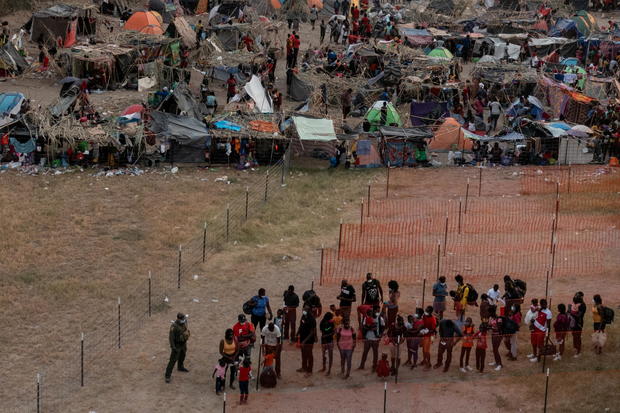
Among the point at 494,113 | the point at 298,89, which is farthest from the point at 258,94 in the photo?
the point at 494,113

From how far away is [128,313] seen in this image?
22172 millimetres

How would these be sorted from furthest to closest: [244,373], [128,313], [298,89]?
1. [298,89]
2. [128,313]
3. [244,373]

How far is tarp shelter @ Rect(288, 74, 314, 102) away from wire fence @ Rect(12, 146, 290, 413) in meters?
8.84

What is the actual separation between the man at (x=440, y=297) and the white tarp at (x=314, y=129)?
11.3 metres

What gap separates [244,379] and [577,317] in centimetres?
639

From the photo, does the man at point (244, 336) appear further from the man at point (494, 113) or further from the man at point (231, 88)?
the man at point (494, 113)

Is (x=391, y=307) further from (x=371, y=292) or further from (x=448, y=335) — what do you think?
(x=448, y=335)

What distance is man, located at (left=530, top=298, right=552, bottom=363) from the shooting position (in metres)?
19.8

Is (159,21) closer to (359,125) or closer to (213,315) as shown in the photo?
(359,125)

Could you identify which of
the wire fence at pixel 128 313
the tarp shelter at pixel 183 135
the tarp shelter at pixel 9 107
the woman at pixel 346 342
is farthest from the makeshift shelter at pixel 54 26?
the woman at pixel 346 342

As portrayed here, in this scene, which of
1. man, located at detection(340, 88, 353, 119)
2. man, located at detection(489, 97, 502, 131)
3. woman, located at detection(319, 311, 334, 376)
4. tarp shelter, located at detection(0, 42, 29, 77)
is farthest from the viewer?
tarp shelter, located at detection(0, 42, 29, 77)

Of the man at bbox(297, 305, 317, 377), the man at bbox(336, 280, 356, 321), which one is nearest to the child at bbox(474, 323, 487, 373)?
the man at bbox(336, 280, 356, 321)

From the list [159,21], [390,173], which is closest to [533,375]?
[390,173]

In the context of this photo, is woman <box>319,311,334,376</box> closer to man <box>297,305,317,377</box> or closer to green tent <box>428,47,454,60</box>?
man <box>297,305,317,377</box>
